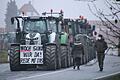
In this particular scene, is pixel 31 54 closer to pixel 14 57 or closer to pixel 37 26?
pixel 14 57

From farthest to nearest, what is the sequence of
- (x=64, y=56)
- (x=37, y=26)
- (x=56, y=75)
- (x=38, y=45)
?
1. (x=64, y=56)
2. (x=37, y=26)
3. (x=38, y=45)
4. (x=56, y=75)

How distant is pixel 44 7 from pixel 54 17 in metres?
16.1

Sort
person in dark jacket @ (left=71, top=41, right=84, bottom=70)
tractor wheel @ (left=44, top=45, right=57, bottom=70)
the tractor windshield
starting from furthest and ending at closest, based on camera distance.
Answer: person in dark jacket @ (left=71, top=41, right=84, bottom=70) < the tractor windshield < tractor wheel @ (left=44, top=45, right=57, bottom=70)

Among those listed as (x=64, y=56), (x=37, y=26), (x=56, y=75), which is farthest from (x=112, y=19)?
(x=64, y=56)

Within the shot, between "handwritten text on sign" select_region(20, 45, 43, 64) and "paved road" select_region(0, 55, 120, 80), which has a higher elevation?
"handwritten text on sign" select_region(20, 45, 43, 64)

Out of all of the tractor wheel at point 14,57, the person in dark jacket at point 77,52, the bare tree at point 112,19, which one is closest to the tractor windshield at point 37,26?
the tractor wheel at point 14,57

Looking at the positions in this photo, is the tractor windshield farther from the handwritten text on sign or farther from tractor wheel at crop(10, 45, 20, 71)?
tractor wheel at crop(10, 45, 20, 71)

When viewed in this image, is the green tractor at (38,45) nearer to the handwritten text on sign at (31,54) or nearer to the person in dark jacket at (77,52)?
the handwritten text on sign at (31,54)

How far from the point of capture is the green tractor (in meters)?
21.0

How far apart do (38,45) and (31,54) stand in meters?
0.55

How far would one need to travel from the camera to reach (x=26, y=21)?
22.0m

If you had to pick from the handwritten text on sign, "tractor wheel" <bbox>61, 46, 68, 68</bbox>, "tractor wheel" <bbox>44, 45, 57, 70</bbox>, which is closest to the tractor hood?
the handwritten text on sign

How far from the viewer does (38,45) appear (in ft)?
69.6

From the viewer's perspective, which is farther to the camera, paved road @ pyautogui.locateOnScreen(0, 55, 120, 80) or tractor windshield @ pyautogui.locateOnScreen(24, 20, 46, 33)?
tractor windshield @ pyautogui.locateOnScreen(24, 20, 46, 33)
